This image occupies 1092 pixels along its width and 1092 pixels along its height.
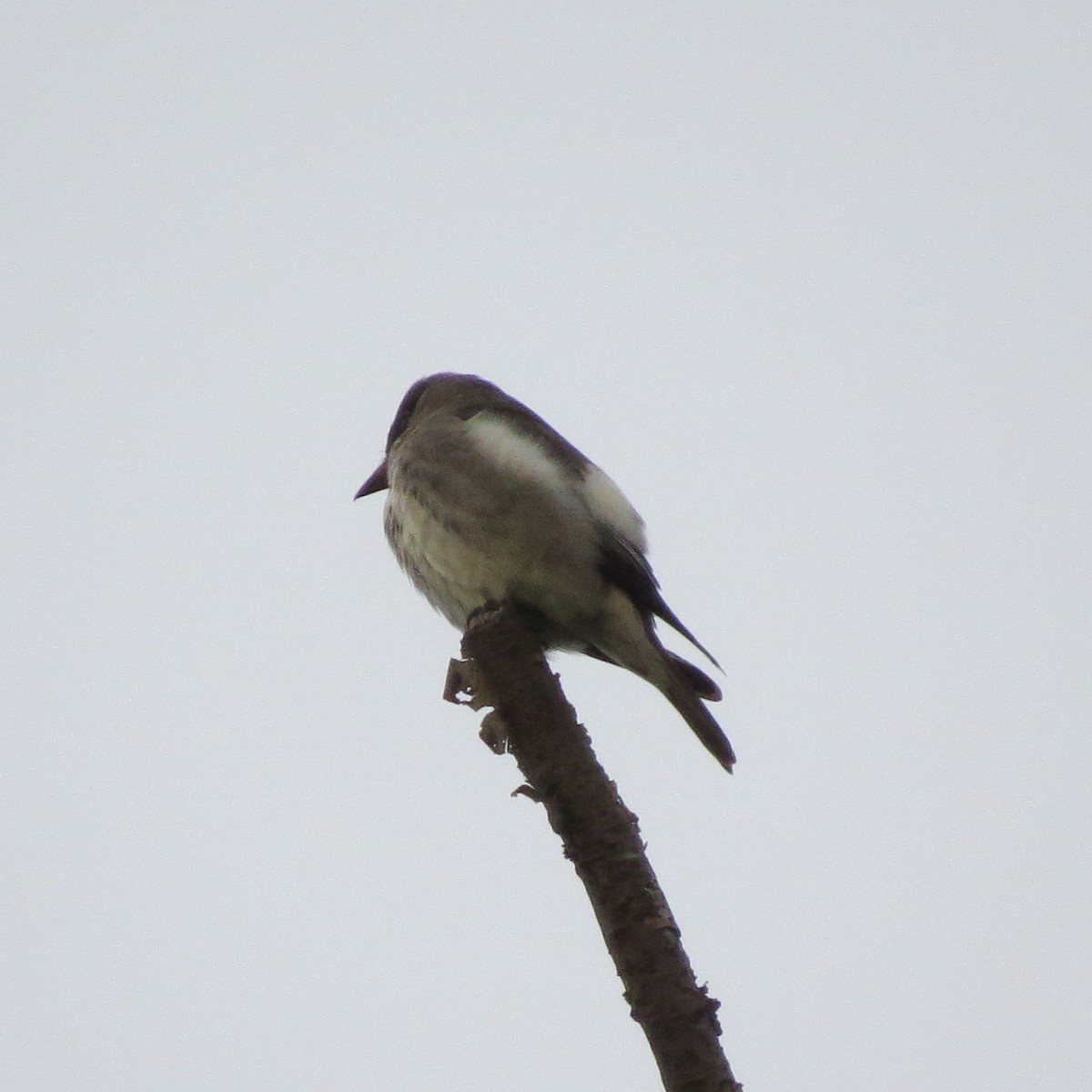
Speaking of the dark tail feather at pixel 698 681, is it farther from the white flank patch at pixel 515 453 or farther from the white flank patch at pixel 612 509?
the white flank patch at pixel 515 453

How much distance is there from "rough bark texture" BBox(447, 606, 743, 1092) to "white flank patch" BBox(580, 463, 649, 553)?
3.43 feet

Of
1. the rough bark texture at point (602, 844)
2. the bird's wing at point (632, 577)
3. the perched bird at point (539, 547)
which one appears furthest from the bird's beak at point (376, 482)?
the rough bark texture at point (602, 844)

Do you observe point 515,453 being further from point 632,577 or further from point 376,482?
point 376,482

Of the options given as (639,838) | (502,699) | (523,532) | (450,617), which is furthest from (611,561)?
(639,838)

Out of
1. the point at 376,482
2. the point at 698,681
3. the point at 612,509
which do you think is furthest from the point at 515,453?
the point at 376,482

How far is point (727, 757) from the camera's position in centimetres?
377

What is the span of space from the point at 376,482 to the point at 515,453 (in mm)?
1431

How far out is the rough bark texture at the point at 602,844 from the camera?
2.39 m

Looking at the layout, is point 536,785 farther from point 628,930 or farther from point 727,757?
point 727,757

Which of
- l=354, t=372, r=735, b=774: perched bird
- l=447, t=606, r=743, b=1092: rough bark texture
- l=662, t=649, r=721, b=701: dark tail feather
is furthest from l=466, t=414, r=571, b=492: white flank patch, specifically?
l=447, t=606, r=743, b=1092: rough bark texture

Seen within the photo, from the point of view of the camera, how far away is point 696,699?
155 inches

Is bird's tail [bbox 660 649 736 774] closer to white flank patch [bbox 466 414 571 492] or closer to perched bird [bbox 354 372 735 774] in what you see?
perched bird [bbox 354 372 735 774]

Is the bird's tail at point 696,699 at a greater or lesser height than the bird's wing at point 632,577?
lesser

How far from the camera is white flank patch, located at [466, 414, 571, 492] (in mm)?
4051
